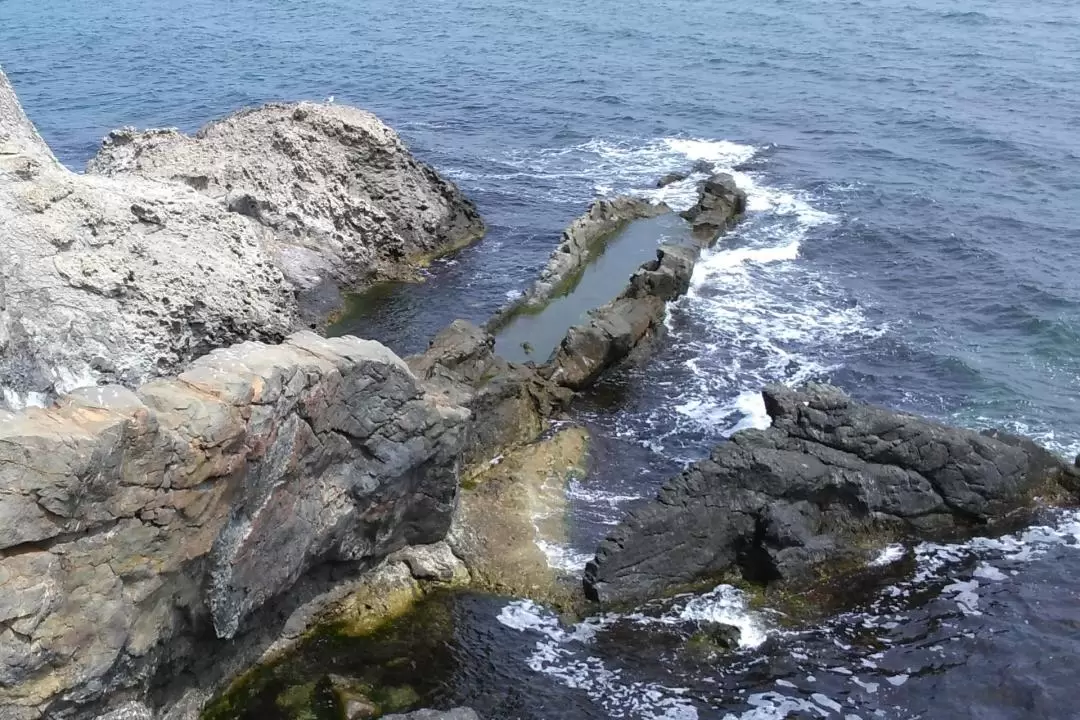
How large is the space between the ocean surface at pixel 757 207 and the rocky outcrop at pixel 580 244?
1.91 meters

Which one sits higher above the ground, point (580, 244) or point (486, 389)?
point (580, 244)

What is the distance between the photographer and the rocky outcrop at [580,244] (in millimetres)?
41094

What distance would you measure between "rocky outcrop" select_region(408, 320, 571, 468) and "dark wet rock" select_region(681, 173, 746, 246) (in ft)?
55.5

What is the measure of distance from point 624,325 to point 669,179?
21.7m

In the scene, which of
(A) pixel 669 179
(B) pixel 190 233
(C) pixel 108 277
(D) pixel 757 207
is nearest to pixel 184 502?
(C) pixel 108 277

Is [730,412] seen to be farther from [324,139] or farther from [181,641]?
[324,139]

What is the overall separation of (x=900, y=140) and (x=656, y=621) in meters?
45.9

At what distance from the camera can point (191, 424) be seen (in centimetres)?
1797

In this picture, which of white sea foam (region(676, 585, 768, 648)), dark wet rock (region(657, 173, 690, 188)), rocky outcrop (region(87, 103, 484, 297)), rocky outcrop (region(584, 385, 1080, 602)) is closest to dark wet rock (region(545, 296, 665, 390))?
rocky outcrop (region(584, 385, 1080, 602))

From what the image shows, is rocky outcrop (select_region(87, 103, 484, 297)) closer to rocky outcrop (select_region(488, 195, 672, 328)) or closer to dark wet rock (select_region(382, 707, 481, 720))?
rocky outcrop (select_region(488, 195, 672, 328))

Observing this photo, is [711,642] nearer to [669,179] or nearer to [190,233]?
[190,233]

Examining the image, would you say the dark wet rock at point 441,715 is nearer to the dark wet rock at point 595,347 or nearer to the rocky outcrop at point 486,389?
the rocky outcrop at point 486,389

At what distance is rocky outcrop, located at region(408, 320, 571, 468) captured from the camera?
3086 centimetres

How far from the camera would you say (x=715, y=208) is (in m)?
49.4
